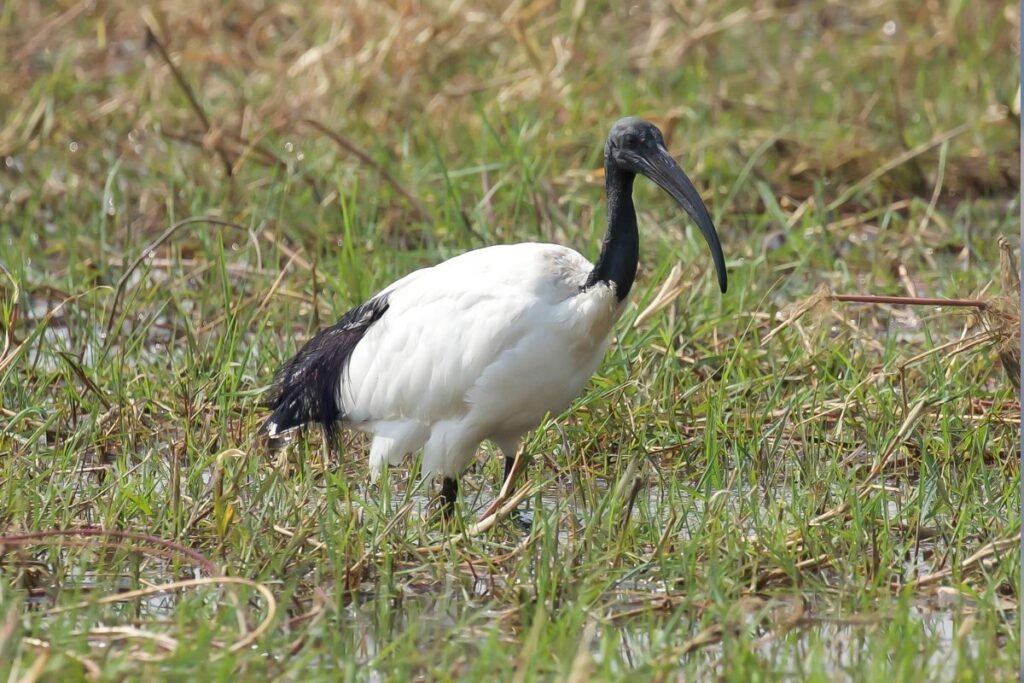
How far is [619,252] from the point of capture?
15.8 ft

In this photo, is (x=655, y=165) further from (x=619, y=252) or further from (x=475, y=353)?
(x=475, y=353)

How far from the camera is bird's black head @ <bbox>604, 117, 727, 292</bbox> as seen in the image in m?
4.92

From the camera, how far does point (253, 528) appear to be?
14.2ft

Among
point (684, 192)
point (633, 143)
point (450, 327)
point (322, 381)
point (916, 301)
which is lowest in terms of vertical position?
point (916, 301)

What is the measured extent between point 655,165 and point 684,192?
0.11 meters

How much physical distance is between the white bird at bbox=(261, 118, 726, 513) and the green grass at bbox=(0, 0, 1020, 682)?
19 centimetres

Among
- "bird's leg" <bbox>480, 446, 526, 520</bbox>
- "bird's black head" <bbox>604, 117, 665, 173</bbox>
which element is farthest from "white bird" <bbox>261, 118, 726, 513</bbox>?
"bird's leg" <bbox>480, 446, 526, 520</bbox>

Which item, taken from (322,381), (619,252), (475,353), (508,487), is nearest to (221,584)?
(508,487)

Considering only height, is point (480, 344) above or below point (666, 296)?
above

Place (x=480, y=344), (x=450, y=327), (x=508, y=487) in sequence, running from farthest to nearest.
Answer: (x=450, y=327), (x=480, y=344), (x=508, y=487)

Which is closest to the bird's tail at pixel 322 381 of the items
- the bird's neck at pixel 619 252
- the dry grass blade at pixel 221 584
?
the bird's neck at pixel 619 252

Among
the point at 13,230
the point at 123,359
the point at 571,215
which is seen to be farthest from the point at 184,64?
the point at 123,359

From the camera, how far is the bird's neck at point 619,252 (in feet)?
15.7

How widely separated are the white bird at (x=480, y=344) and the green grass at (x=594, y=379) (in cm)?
19
